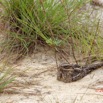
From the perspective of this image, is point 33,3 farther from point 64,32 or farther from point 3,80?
point 3,80

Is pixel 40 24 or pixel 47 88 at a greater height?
pixel 40 24

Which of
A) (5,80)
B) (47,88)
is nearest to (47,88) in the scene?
(47,88)

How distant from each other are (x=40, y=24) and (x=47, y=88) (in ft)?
2.31

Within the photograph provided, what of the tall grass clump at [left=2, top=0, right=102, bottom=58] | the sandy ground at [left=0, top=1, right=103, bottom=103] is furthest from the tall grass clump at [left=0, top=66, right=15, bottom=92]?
the tall grass clump at [left=2, top=0, right=102, bottom=58]

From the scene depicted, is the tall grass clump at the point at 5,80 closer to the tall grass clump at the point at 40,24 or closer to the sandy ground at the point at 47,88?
the sandy ground at the point at 47,88

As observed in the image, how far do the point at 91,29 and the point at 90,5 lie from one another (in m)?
0.77

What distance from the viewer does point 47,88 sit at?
242 centimetres

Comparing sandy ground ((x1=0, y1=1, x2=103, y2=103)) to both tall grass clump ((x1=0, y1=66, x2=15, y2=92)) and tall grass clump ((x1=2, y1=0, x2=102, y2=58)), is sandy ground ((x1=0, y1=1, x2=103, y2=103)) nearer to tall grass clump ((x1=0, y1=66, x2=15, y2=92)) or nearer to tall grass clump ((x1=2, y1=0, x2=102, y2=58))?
tall grass clump ((x1=0, y1=66, x2=15, y2=92))

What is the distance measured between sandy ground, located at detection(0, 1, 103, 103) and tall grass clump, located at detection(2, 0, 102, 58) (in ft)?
0.70

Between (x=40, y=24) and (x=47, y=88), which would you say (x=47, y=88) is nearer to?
(x=47, y=88)

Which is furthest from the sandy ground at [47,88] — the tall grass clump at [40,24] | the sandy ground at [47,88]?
the tall grass clump at [40,24]

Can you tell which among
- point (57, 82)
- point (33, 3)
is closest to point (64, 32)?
point (33, 3)

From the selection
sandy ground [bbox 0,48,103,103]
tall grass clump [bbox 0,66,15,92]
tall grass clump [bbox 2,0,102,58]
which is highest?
tall grass clump [bbox 2,0,102,58]

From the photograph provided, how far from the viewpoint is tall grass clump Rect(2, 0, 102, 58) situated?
9.70 feet
